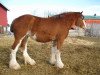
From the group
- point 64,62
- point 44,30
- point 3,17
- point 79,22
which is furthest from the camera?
point 3,17

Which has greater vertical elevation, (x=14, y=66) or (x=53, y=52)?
(x=53, y=52)

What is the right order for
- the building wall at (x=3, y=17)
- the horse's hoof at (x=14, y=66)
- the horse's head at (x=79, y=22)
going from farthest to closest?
1. the building wall at (x=3, y=17)
2. the horse's head at (x=79, y=22)
3. the horse's hoof at (x=14, y=66)

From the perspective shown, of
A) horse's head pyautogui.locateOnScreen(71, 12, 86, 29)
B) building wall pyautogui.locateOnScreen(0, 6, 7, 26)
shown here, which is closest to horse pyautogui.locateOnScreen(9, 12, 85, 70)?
horse's head pyautogui.locateOnScreen(71, 12, 86, 29)

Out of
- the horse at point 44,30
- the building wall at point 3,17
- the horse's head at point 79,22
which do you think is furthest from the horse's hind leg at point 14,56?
the building wall at point 3,17

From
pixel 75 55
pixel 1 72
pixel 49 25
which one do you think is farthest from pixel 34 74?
pixel 75 55

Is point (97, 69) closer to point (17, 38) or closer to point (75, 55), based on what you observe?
point (75, 55)

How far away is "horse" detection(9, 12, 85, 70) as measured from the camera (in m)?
10.5

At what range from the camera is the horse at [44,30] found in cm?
1048

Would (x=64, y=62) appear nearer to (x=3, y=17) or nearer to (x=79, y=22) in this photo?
(x=79, y=22)

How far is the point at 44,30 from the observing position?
10742 mm

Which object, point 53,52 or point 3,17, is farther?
point 3,17

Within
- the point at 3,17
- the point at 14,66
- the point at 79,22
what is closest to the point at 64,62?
the point at 79,22

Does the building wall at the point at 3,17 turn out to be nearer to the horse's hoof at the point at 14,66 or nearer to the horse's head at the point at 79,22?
the horse's head at the point at 79,22

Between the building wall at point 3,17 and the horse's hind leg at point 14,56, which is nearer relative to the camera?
the horse's hind leg at point 14,56
